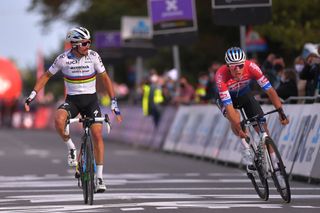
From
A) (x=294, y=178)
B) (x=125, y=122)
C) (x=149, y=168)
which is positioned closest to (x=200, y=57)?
(x=125, y=122)

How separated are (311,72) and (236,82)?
5.74 metres

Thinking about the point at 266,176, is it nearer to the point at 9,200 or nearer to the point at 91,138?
the point at 91,138

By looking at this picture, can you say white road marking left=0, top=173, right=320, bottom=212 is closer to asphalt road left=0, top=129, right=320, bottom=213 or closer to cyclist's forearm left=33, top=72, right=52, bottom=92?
asphalt road left=0, top=129, right=320, bottom=213

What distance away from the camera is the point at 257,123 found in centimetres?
1498

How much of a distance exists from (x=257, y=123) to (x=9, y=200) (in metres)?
3.28

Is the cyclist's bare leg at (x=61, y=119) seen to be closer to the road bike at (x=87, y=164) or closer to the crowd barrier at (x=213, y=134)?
the road bike at (x=87, y=164)

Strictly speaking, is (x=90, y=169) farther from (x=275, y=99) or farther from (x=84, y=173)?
(x=275, y=99)

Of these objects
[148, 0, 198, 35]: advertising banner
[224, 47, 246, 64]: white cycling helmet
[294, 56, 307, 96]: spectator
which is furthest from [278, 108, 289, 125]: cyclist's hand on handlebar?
[148, 0, 198, 35]: advertising banner

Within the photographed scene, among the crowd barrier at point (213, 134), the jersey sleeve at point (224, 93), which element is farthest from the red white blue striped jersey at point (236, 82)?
the crowd barrier at point (213, 134)

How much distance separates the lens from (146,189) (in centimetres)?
1734

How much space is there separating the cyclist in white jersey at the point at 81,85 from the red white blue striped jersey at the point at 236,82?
1.31 metres

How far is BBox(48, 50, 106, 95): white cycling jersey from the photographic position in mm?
14883

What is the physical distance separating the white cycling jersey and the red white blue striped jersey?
4.90 ft

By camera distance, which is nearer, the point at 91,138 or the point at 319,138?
the point at 91,138
